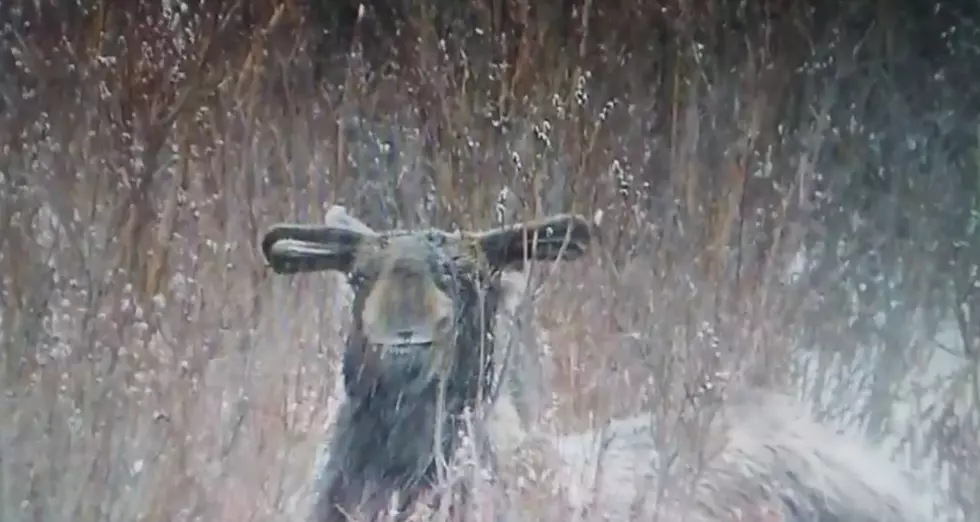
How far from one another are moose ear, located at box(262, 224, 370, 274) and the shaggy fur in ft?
1.24

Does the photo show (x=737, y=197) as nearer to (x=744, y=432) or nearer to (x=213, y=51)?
(x=744, y=432)

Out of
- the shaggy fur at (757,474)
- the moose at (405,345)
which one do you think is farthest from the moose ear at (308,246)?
the shaggy fur at (757,474)

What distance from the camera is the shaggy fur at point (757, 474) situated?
5.07 feet

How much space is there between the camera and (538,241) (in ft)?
5.09

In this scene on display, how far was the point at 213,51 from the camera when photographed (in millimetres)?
1559

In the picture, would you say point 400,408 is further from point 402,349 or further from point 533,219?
point 533,219

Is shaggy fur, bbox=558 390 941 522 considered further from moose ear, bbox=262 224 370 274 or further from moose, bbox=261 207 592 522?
moose ear, bbox=262 224 370 274

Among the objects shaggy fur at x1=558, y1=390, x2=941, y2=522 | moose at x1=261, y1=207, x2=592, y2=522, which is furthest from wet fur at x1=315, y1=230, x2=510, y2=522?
shaggy fur at x1=558, y1=390, x2=941, y2=522

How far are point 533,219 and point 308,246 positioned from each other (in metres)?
0.30

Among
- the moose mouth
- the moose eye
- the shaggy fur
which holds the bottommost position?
the shaggy fur

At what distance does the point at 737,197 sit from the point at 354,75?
0.53m

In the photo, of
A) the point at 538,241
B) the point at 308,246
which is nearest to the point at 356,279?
the point at 308,246

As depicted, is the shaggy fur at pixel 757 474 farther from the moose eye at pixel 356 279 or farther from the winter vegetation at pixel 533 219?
the moose eye at pixel 356 279

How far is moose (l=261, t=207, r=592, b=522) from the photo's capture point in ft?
4.99
